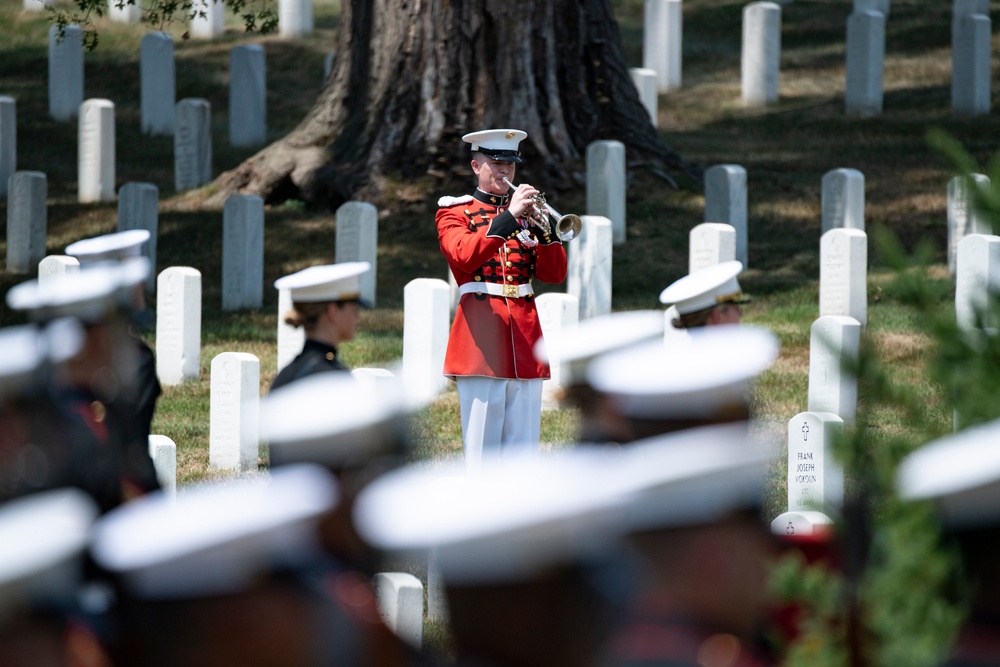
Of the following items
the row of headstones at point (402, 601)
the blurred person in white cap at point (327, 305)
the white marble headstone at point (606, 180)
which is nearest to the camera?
the blurred person in white cap at point (327, 305)

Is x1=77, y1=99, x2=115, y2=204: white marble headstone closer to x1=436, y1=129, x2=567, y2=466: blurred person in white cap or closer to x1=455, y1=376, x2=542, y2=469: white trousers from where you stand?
x1=436, y1=129, x2=567, y2=466: blurred person in white cap

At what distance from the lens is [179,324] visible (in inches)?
378

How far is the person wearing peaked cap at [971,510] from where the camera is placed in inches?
72.8

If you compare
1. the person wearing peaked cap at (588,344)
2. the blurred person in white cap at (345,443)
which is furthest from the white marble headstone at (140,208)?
the blurred person in white cap at (345,443)

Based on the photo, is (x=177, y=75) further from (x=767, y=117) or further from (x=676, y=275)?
(x=676, y=275)

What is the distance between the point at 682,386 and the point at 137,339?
2.91m

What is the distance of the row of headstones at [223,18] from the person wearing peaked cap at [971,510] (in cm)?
1968

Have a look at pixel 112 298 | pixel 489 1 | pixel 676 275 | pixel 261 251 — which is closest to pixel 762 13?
→ pixel 489 1

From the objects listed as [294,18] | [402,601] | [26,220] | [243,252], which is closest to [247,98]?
[26,220]

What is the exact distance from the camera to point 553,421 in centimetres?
887

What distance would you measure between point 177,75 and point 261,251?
9081 mm

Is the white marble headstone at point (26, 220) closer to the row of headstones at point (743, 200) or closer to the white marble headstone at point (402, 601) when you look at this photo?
the row of headstones at point (743, 200)

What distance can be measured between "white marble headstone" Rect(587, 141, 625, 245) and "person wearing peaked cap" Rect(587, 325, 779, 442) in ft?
29.8

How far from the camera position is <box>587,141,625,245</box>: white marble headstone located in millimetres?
12062
